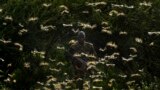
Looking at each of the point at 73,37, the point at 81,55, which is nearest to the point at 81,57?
the point at 81,55

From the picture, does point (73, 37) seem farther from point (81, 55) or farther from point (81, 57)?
point (81, 55)

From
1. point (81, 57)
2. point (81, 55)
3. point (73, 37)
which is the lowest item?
point (73, 37)

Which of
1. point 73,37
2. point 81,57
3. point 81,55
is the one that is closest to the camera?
point 81,55

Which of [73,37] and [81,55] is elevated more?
[81,55]

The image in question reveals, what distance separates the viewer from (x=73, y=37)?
42.7ft

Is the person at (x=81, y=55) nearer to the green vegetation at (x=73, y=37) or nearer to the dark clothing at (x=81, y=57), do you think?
the dark clothing at (x=81, y=57)

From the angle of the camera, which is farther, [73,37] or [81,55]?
[73,37]

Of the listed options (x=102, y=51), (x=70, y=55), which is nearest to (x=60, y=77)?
(x=70, y=55)

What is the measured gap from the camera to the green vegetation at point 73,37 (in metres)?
11.5

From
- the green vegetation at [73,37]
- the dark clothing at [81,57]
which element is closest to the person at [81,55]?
the dark clothing at [81,57]

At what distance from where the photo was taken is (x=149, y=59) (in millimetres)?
12891

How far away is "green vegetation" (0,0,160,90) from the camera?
452 inches

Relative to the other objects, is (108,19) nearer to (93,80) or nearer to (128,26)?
(128,26)

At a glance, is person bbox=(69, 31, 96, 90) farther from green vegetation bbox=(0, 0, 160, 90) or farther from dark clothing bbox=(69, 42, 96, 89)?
green vegetation bbox=(0, 0, 160, 90)
